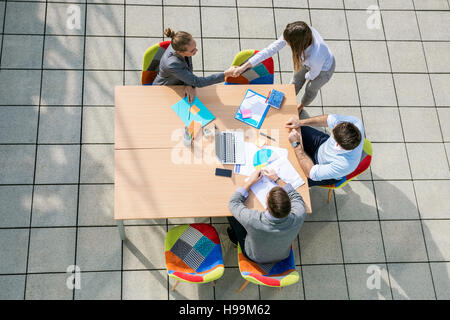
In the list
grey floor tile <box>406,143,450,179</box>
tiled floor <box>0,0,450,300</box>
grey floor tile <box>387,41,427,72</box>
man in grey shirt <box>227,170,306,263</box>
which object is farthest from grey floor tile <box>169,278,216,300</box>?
grey floor tile <box>387,41,427,72</box>

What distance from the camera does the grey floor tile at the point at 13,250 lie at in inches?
142

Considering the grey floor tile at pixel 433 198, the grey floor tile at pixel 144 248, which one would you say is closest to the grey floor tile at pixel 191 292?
the grey floor tile at pixel 144 248

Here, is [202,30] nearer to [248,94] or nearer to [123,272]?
[248,94]

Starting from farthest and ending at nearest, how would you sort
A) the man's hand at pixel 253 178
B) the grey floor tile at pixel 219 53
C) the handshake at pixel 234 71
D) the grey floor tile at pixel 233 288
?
1. the grey floor tile at pixel 219 53
2. the grey floor tile at pixel 233 288
3. the handshake at pixel 234 71
4. the man's hand at pixel 253 178

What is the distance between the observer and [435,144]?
171 inches

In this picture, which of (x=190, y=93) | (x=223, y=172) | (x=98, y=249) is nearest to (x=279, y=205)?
(x=223, y=172)

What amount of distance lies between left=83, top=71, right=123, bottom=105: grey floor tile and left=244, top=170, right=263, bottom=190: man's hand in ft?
6.25

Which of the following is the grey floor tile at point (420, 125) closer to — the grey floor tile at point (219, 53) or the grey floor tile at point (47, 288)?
the grey floor tile at point (219, 53)

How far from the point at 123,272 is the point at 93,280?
0.90 ft

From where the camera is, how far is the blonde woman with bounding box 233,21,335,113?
3.25m

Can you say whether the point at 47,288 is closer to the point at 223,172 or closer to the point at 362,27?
the point at 223,172

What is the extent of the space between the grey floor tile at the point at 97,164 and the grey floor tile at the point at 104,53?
0.93 m
